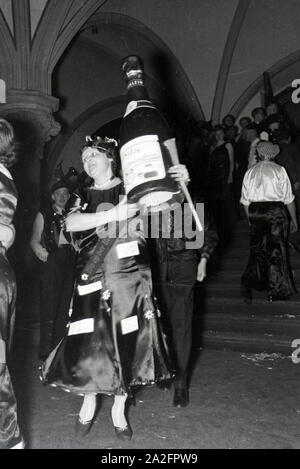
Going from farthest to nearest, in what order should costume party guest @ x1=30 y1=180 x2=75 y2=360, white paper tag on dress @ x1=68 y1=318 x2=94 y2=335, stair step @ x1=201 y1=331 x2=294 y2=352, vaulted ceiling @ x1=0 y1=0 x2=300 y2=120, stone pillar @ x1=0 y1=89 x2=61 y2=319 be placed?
1. vaulted ceiling @ x1=0 y1=0 x2=300 y2=120
2. stone pillar @ x1=0 y1=89 x2=61 y2=319
3. stair step @ x1=201 y1=331 x2=294 y2=352
4. costume party guest @ x1=30 y1=180 x2=75 y2=360
5. white paper tag on dress @ x1=68 y1=318 x2=94 y2=335

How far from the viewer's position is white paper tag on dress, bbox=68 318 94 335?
2432 millimetres

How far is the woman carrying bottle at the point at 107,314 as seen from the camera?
2387mm

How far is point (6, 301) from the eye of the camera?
1.92 meters

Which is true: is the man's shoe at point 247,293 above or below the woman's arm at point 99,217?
below

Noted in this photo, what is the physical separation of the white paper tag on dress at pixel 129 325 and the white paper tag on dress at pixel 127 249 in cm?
31

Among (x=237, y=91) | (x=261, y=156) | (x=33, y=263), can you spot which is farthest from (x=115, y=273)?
(x=237, y=91)

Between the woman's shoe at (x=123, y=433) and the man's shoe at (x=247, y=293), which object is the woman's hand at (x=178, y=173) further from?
the man's shoe at (x=247, y=293)

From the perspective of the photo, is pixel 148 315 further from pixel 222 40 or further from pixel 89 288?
pixel 222 40

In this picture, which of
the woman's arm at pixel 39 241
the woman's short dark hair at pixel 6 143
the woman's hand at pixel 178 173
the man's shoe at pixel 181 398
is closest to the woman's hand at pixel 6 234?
the woman's short dark hair at pixel 6 143

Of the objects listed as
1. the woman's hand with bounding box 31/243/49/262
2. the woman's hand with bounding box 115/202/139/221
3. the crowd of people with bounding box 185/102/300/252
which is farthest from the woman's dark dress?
the crowd of people with bounding box 185/102/300/252

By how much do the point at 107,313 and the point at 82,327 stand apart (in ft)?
0.48

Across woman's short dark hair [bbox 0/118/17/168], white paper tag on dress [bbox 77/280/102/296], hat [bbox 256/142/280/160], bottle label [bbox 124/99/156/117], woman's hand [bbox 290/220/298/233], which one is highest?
hat [bbox 256/142/280/160]

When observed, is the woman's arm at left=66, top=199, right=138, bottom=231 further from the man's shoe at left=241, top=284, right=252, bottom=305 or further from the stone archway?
the stone archway

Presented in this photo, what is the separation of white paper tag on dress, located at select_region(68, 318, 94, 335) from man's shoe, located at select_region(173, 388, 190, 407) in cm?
109
